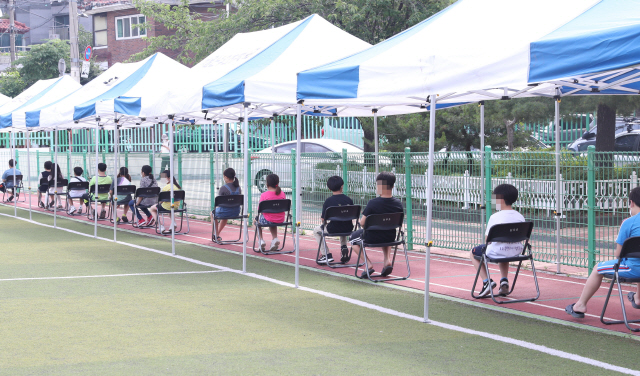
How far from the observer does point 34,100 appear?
1967cm

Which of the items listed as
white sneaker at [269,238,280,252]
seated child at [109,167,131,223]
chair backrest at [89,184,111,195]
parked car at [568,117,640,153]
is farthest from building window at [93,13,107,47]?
white sneaker at [269,238,280,252]

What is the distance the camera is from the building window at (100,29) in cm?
5234

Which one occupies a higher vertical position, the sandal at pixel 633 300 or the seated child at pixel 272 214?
the seated child at pixel 272 214

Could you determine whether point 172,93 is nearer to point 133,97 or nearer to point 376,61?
point 133,97

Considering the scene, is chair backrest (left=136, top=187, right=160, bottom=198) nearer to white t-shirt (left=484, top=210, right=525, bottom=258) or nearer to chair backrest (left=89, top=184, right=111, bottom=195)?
chair backrest (left=89, top=184, right=111, bottom=195)

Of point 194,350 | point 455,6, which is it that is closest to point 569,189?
point 455,6

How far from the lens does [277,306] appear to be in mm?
7727

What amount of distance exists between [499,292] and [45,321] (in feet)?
16.1

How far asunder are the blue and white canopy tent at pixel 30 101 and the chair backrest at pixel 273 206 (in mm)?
9381

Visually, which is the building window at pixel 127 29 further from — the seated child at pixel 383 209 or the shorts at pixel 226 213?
the seated child at pixel 383 209

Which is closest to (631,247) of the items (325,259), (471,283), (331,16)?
(471,283)

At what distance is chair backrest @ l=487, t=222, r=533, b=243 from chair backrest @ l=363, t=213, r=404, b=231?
175 centimetres

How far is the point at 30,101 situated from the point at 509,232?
53.2ft

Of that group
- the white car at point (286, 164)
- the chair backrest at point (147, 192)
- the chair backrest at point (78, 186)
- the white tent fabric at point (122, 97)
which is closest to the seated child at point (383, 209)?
the white car at point (286, 164)
